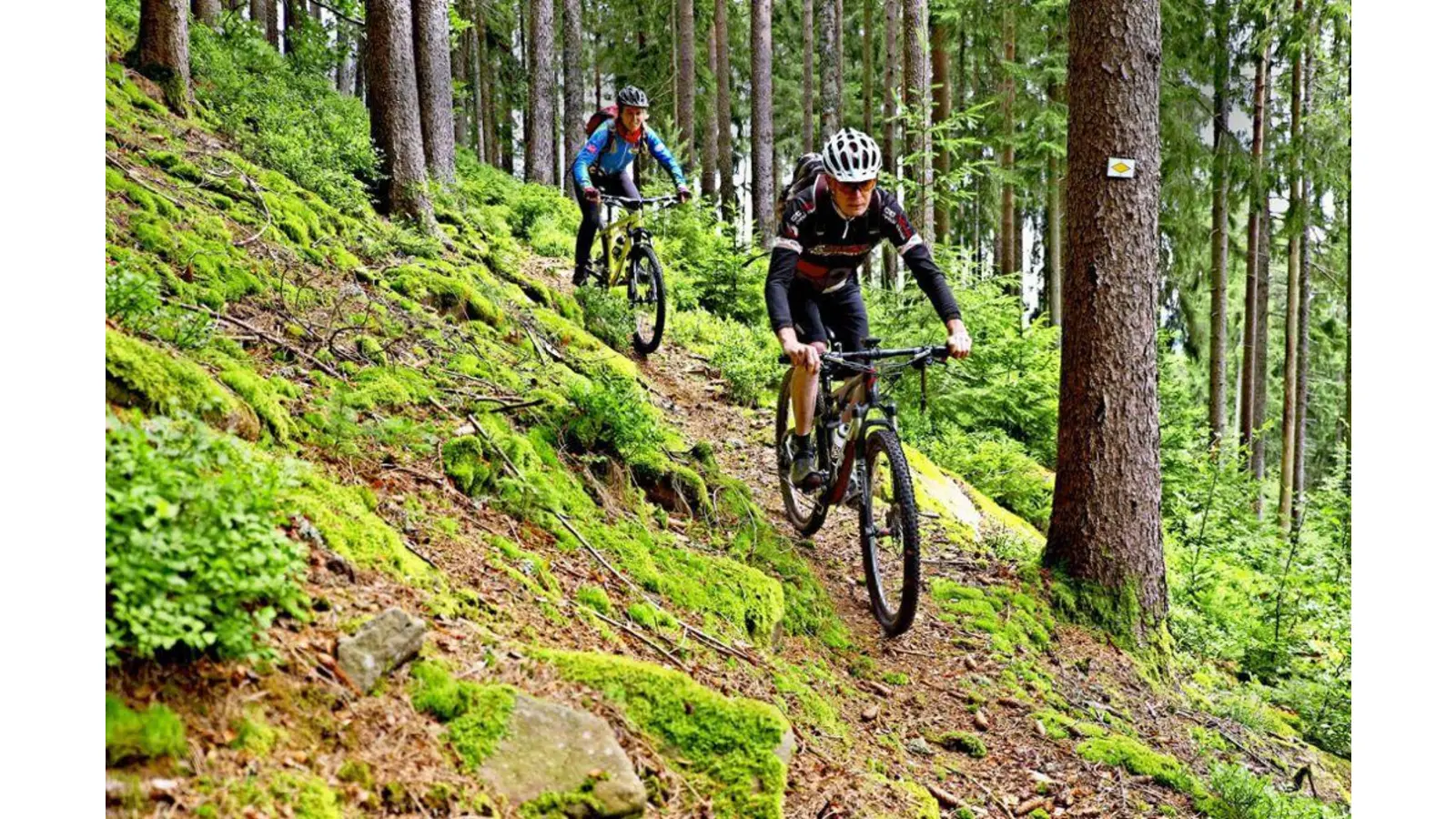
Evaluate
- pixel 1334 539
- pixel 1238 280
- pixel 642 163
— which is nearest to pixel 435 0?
pixel 1334 539

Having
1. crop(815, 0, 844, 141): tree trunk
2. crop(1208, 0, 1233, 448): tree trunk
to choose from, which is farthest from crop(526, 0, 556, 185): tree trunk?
crop(1208, 0, 1233, 448): tree trunk

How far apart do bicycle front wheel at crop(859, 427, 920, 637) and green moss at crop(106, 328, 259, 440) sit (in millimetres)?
3262

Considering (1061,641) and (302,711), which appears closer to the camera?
(302,711)

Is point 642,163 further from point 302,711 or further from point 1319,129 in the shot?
point 302,711

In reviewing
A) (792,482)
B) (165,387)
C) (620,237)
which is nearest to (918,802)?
(792,482)

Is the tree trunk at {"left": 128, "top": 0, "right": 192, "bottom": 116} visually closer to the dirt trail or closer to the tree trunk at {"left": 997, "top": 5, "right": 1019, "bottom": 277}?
the dirt trail

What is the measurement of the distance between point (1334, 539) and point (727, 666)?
34.0 ft

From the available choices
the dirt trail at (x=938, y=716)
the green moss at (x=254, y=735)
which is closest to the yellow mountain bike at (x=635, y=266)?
the dirt trail at (x=938, y=716)

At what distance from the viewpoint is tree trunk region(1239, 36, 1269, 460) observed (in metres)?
16.0

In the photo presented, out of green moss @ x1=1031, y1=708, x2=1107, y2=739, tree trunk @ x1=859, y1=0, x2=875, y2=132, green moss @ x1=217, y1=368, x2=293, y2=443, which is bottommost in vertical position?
green moss @ x1=1031, y1=708, x2=1107, y2=739

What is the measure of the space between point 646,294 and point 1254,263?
40.9ft

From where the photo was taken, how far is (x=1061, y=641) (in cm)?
642

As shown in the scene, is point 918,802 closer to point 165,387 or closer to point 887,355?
point 887,355

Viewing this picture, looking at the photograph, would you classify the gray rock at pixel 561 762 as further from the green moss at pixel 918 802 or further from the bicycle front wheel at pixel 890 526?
the bicycle front wheel at pixel 890 526
